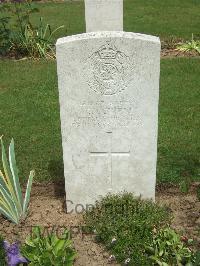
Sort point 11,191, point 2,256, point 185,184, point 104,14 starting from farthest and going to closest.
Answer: point 104,14, point 185,184, point 11,191, point 2,256

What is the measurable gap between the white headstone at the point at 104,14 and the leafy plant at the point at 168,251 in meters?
5.23

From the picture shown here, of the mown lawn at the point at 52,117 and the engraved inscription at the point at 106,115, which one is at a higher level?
the engraved inscription at the point at 106,115

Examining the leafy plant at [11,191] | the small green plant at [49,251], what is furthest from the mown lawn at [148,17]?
the small green plant at [49,251]

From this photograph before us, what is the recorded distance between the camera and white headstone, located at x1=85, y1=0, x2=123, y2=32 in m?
8.21

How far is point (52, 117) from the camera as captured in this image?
22.5 feet

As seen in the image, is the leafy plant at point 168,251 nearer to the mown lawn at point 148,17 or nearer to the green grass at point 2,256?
the green grass at point 2,256

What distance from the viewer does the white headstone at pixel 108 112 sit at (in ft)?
12.5

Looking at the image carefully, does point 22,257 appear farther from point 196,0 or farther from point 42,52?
point 196,0

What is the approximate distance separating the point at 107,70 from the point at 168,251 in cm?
148

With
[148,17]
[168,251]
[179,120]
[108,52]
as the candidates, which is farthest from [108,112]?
[148,17]

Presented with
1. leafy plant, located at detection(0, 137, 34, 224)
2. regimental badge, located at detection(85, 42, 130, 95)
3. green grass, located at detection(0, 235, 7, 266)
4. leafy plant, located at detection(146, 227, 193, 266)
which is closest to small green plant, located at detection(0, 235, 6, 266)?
green grass, located at detection(0, 235, 7, 266)

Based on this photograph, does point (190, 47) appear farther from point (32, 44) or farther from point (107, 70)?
point (107, 70)

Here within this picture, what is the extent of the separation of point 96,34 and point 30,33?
5.98 meters

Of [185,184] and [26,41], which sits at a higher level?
[26,41]
